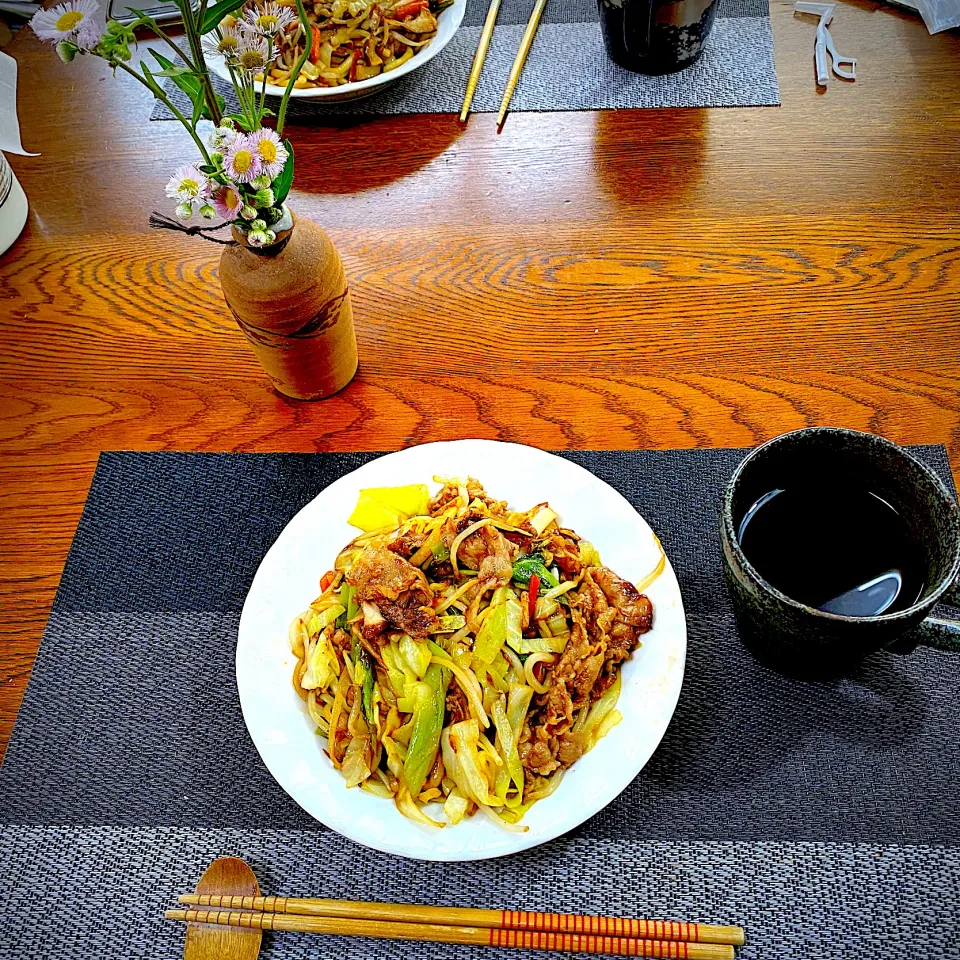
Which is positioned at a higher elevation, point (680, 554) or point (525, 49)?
point (525, 49)

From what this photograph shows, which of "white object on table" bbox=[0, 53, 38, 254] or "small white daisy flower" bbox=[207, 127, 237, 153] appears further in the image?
"white object on table" bbox=[0, 53, 38, 254]

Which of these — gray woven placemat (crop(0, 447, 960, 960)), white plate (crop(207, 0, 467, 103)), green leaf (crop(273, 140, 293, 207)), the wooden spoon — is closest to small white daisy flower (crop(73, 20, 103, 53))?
green leaf (crop(273, 140, 293, 207))

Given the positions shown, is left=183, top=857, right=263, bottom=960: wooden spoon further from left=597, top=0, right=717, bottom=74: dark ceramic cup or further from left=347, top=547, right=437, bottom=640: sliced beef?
left=597, top=0, right=717, bottom=74: dark ceramic cup

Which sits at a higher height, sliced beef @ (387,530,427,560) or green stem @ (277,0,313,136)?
green stem @ (277,0,313,136)

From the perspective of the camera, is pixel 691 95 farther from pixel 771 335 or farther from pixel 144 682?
pixel 144 682

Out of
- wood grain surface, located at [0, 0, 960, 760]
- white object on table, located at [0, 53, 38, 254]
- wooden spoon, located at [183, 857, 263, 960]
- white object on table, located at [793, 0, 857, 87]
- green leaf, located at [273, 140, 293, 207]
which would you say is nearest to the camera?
wooden spoon, located at [183, 857, 263, 960]

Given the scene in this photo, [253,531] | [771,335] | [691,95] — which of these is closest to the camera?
[253,531]

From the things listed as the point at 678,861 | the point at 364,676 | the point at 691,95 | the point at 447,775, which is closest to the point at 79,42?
the point at 364,676
